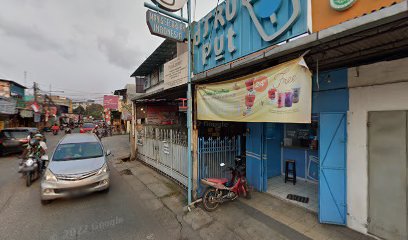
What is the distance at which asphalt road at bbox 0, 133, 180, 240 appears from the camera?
147 inches

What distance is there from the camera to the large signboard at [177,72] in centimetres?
520

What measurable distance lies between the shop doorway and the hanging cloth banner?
1.69 m

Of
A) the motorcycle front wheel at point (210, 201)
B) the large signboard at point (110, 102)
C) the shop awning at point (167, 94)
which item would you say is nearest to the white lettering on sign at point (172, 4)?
the shop awning at point (167, 94)

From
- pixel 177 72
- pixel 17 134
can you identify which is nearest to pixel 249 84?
pixel 177 72

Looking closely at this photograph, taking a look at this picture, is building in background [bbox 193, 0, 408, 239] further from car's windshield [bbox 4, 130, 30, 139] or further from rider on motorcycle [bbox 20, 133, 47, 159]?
car's windshield [bbox 4, 130, 30, 139]

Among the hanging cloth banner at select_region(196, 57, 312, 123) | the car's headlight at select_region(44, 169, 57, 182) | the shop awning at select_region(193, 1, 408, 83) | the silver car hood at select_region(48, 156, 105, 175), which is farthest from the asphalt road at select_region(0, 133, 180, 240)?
the shop awning at select_region(193, 1, 408, 83)

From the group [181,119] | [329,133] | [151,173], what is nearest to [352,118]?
[329,133]

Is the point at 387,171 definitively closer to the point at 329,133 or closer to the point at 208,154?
the point at 329,133

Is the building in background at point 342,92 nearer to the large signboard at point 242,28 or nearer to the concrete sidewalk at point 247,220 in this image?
the large signboard at point 242,28

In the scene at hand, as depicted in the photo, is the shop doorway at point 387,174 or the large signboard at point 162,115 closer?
the shop doorway at point 387,174

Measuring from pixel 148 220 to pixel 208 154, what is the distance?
2344mm

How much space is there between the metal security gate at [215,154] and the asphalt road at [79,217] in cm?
186

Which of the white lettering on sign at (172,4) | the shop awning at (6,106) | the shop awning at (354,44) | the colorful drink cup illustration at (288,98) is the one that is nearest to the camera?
the shop awning at (354,44)

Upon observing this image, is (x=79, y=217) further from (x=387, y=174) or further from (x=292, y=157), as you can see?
(x=292, y=157)
